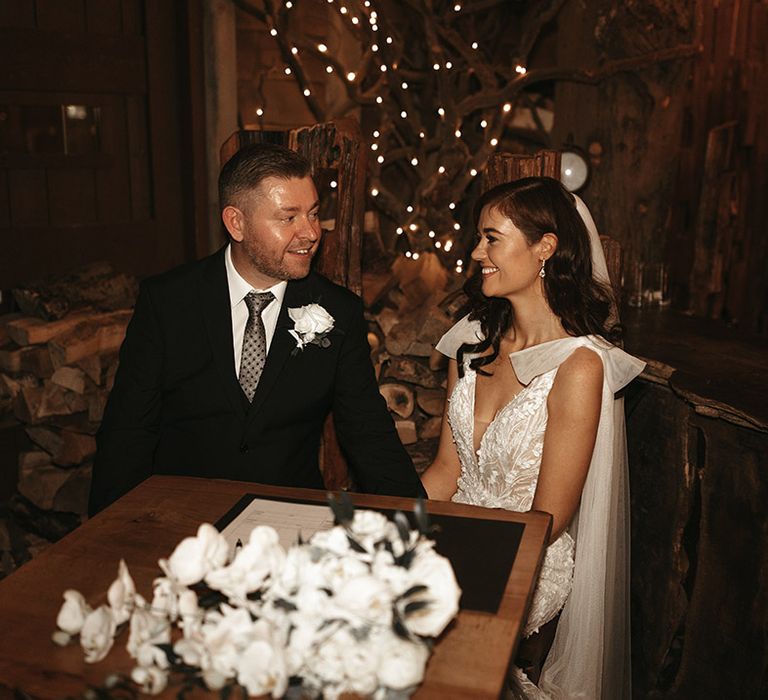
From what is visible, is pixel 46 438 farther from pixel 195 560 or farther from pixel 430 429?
pixel 195 560

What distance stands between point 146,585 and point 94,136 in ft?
10.9

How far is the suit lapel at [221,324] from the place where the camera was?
2807mm

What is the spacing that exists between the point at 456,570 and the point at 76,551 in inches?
29.9

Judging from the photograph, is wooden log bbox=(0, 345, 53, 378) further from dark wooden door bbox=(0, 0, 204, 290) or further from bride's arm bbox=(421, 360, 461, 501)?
bride's arm bbox=(421, 360, 461, 501)

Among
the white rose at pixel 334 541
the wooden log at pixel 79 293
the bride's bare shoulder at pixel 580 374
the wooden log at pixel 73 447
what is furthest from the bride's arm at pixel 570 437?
the wooden log at pixel 79 293

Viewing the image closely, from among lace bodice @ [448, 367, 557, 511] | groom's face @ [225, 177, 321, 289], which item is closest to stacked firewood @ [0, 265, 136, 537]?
groom's face @ [225, 177, 321, 289]

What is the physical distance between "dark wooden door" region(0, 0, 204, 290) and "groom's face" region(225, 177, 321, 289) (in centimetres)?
204

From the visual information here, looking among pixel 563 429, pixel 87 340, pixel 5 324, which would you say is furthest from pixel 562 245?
pixel 5 324

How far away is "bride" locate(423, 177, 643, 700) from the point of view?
104 inches

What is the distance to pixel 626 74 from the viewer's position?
461cm

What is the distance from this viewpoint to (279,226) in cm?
277

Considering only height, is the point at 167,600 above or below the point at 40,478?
above


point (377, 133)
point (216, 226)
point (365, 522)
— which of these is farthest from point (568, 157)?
point (365, 522)

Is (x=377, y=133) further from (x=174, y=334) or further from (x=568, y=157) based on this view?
(x=174, y=334)
